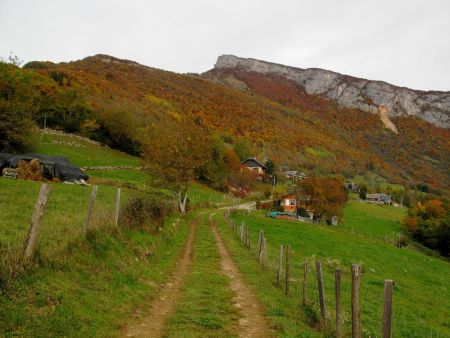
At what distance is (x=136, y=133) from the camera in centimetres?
A: 9225

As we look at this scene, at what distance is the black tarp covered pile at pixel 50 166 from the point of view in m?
44.0

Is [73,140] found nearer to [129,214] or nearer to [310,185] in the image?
[310,185]

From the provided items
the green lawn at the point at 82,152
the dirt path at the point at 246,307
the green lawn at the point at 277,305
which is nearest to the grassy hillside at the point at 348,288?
the green lawn at the point at 277,305

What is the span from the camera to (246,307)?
12.6 m

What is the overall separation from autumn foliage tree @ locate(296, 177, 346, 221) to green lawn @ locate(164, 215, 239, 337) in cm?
5657

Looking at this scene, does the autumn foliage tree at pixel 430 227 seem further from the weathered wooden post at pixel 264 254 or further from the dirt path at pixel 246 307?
the dirt path at pixel 246 307

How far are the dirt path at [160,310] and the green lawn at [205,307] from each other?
23cm

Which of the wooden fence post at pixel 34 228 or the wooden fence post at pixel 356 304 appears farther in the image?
the wooden fence post at pixel 34 228

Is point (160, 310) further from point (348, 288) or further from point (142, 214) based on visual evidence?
point (348, 288)

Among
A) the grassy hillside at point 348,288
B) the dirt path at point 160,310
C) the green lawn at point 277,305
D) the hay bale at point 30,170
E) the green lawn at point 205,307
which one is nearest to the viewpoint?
the dirt path at point 160,310

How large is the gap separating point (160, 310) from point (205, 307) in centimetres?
137

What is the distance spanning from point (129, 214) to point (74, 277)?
849 centimetres

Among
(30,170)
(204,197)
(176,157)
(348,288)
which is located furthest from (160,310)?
(204,197)

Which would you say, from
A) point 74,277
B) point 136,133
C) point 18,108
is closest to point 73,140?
point 136,133
